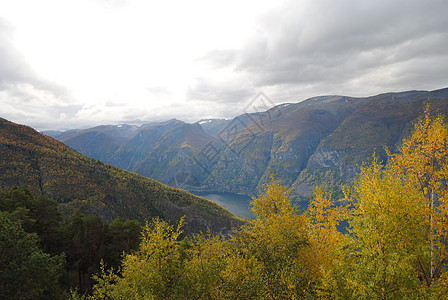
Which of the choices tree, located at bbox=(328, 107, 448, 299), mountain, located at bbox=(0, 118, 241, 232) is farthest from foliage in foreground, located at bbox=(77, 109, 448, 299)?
mountain, located at bbox=(0, 118, 241, 232)

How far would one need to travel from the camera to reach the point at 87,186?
117 m

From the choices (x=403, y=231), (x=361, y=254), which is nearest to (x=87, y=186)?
(x=361, y=254)

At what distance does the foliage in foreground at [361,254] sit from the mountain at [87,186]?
100790 mm

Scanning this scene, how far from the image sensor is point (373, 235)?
12.3m

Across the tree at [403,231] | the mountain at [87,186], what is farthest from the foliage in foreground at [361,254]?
the mountain at [87,186]

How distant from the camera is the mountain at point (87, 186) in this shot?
105 m

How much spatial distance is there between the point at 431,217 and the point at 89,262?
55.0 m

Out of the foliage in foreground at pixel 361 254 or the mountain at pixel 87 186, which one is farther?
the mountain at pixel 87 186

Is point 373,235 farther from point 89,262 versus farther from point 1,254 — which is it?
point 89,262

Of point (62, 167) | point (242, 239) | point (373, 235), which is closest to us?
point (373, 235)

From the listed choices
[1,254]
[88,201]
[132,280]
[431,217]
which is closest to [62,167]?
[88,201]

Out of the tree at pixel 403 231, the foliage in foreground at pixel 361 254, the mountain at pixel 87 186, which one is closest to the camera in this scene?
the tree at pixel 403 231

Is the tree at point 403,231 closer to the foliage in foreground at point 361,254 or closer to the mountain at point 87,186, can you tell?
the foliage in foreground at point 361,254

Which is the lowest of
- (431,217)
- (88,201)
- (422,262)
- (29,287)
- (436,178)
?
(88,201)
